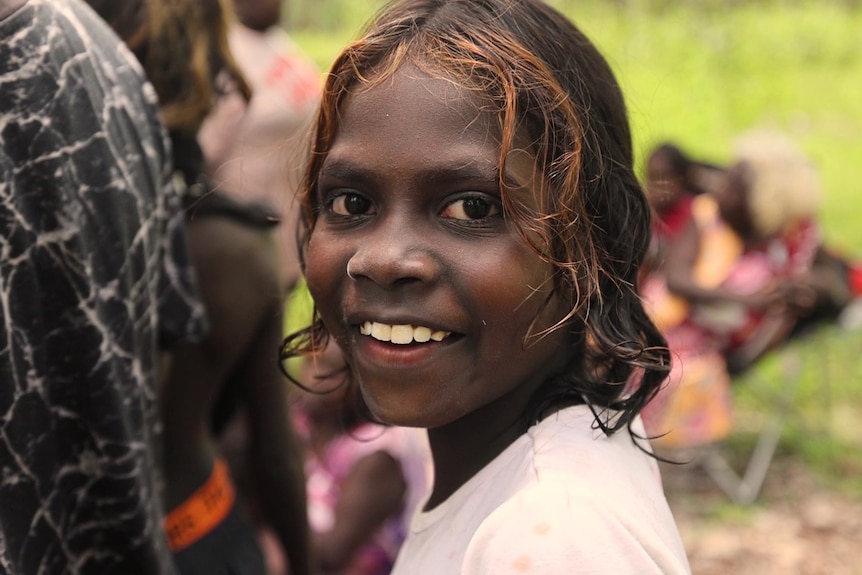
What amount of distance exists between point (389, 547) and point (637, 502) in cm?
218

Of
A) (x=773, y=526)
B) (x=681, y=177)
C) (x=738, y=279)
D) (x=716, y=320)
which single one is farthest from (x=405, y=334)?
(x=681, y=177)

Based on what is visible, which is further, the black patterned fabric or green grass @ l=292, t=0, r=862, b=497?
green grass @ l=292, t=0, r=862, b=497

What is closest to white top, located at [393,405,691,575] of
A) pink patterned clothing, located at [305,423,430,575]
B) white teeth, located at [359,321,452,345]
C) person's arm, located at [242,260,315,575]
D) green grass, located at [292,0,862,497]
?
white teeth, located at [359,321,452,345]

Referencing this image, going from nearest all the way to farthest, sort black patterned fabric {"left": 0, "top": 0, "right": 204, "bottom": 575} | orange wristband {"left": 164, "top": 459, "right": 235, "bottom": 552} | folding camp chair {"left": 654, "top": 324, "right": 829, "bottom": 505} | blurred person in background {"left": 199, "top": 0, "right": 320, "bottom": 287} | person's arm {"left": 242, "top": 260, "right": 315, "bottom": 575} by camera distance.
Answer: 1. black patterned fabric {"left": 0, "top": 0, "right": 204, "bottom": 575}
2. orange wristband {"left": 164, "top": 459, "right": 235, "bottom": 552}
3. person's arm {"left": 242, "top": 260, "right": 315, "bottom": 575}
4. blurred person in background {"left": 199, "top": 0, "right": 320, "bottom": 287}
5. folding camp chair {"left": 654, "top": 324, "right": 829, "bottom": 505}

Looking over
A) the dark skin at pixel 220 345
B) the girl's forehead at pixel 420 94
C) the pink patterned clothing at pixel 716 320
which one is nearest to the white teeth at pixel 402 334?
the girl's forehead at pixel 420 94

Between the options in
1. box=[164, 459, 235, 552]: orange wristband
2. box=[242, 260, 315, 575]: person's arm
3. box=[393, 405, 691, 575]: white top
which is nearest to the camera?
box=[393, 405, 691, 575]: white top

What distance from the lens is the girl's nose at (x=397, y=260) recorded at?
130cm

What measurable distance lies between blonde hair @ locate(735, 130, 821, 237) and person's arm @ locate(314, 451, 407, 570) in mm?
2536

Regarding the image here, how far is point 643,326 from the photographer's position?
152 cm

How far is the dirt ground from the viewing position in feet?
14.3

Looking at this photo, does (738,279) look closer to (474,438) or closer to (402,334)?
(474,438)

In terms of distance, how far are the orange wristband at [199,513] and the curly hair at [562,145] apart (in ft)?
2.88

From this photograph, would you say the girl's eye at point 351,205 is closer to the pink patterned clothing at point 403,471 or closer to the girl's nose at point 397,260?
the girl's nose at point 397,260

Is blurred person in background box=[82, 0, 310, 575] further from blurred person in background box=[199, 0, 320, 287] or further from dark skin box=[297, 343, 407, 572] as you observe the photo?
blurred person in background box=[199, 0, 320, 287]
